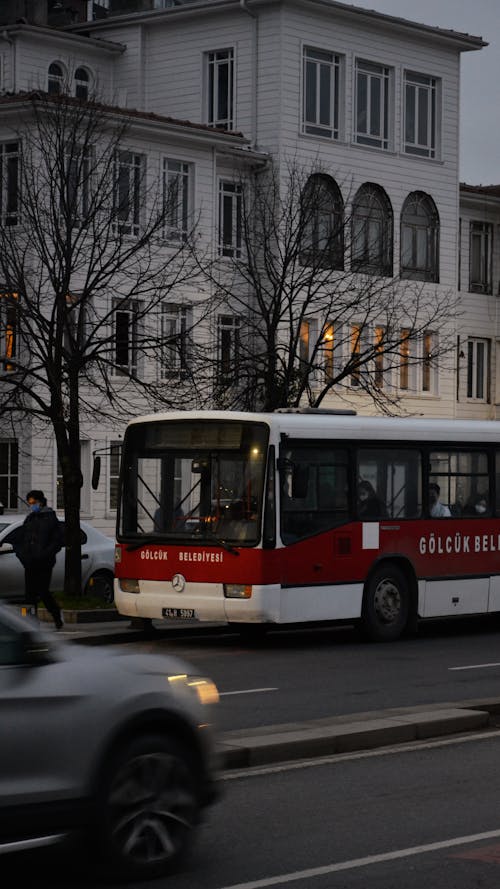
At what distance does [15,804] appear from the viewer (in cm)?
699

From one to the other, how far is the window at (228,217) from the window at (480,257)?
1151cm

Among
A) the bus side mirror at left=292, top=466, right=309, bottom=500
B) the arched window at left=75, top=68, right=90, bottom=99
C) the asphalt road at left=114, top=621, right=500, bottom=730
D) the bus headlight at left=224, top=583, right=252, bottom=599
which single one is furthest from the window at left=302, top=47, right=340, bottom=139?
the bus headlight at left=224, top=583, right=252, bottom=599

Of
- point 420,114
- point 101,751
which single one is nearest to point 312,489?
point 101,751

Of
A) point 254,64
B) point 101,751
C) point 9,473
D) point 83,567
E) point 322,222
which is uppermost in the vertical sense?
point 254,64

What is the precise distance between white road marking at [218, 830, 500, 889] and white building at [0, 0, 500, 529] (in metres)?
35.2

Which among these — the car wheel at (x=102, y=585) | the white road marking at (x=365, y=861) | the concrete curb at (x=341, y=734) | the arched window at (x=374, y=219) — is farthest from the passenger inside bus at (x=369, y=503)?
the arched window at (x=374, y=219)

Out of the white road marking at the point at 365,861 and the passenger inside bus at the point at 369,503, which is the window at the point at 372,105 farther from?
the white road marking at the point at 365,861

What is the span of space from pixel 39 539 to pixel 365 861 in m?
13.7

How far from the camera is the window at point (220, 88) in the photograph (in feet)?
160

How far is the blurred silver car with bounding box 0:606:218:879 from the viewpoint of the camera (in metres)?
7.06

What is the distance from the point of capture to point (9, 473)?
4256cm

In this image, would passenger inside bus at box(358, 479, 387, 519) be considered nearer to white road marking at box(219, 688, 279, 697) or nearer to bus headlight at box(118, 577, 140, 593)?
bus headlight at box(118, 577, 140, 593)

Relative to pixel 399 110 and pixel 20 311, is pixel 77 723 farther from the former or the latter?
pixel 399 110

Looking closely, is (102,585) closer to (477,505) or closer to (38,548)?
(38,548)
